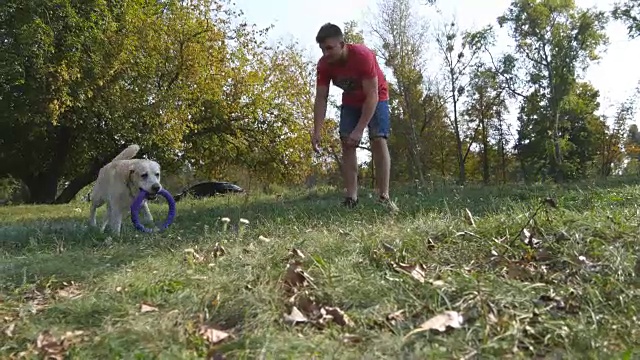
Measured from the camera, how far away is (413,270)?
2.13m

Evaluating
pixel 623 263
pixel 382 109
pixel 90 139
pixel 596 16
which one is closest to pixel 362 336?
pixel 623 263

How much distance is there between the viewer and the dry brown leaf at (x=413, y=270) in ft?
6.64

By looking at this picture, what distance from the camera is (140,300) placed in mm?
2076

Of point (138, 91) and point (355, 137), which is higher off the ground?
point (138, 91)

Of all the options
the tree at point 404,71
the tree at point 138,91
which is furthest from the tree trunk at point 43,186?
the tree at point 404,71

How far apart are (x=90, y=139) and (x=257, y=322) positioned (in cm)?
2129

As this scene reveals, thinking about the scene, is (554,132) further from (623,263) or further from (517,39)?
(623,263)

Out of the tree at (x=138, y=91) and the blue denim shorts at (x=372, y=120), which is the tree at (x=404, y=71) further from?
the blue denim shorts at (x=372, y=120)

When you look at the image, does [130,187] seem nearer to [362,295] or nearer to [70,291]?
[70,291]

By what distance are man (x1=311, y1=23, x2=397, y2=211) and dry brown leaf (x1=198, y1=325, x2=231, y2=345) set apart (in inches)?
133

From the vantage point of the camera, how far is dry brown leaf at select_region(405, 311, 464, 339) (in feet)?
5.16

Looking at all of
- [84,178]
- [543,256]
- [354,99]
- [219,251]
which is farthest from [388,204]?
[84,178]

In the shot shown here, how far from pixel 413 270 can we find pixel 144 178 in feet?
13.3

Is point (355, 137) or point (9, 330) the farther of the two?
point (355, 137)
